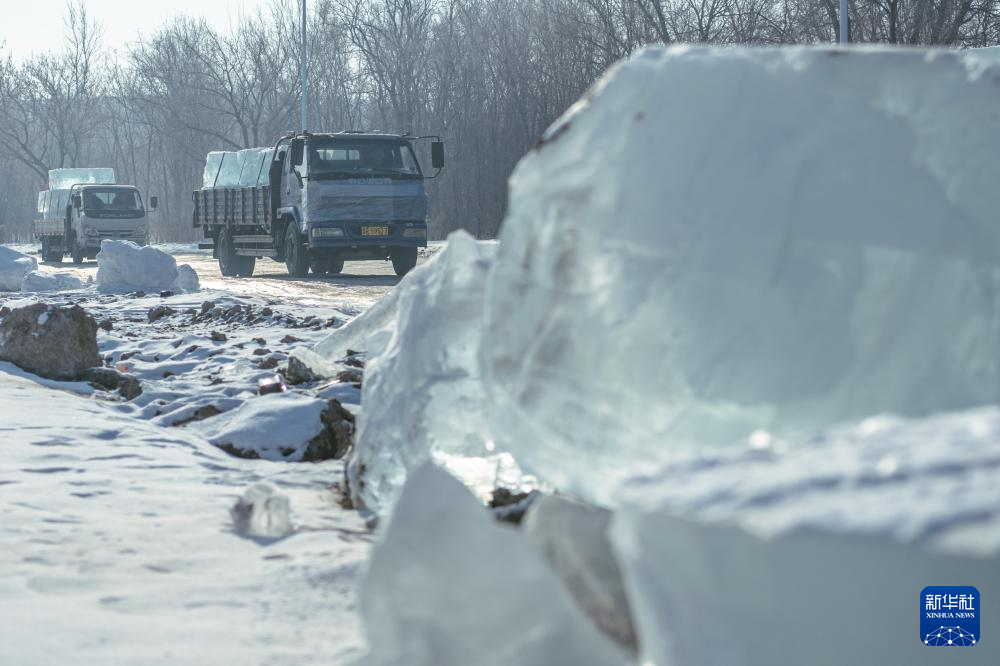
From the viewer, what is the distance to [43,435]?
4691 millimetres

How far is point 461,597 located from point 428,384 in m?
1.90

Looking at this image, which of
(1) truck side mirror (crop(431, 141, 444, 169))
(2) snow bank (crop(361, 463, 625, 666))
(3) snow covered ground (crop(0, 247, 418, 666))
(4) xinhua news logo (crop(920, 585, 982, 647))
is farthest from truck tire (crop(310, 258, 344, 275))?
(4) xinhua news logo (crop(920, 585, 982, 647))

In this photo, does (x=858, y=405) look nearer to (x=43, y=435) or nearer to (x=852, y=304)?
(x=852, y=304)

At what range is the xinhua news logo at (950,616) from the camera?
126cm

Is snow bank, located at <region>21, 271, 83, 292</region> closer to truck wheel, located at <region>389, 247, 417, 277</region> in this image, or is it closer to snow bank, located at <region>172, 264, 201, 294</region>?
snow bank, located at <region>172, 264, 201, 294</region>

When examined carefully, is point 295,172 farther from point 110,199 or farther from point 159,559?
point 159,559

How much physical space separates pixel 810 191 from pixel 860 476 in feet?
3.80

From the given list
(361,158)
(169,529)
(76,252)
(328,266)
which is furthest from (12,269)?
(169,529)

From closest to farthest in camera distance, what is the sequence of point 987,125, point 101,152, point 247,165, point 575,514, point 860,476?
point 860,476 → point 575,514 → point 987,125 → point 247,165 → point 101,152

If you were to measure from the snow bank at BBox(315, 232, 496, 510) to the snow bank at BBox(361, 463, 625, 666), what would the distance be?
5.48 feet

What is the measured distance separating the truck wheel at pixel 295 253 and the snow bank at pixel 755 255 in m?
16.0

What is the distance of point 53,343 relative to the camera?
6793mm

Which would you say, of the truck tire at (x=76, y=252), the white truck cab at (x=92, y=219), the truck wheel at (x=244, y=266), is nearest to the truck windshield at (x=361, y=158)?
the truck wheel at (x=244, y=266)

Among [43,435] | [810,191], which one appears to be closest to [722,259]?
[810,191]
